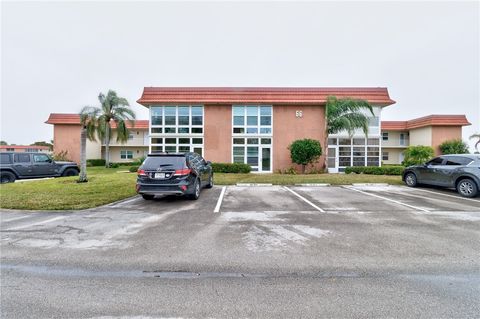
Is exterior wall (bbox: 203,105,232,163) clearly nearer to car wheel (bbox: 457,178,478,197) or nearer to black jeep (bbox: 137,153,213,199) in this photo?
black jeep (bbox: 137,153,213,199)

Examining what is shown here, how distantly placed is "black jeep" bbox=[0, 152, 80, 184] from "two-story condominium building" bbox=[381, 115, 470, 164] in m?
37.9

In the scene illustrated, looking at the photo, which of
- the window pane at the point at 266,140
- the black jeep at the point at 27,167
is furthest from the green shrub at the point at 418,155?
the black jeep at the point at 27,167

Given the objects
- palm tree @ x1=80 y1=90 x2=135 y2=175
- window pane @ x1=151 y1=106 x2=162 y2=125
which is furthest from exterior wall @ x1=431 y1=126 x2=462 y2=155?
palm tree @ x1=80 y1=90 x2=135 y2=175

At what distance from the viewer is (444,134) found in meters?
28.3

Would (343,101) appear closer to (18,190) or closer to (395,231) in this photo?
(395,231)

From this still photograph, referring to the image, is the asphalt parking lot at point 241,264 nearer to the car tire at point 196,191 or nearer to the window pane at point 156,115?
the car tire at point 196,191

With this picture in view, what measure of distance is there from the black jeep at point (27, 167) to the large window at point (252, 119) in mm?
13223

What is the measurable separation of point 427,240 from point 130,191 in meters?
9.90

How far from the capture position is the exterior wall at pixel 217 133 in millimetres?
20844

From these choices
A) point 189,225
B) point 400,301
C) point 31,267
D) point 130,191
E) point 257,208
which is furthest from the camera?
point 130,191

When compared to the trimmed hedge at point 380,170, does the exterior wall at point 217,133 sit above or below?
above

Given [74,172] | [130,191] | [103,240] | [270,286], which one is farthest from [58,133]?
[270,286]

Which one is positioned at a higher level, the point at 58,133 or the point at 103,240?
the point at 58,133

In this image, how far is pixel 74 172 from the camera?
1628cm
